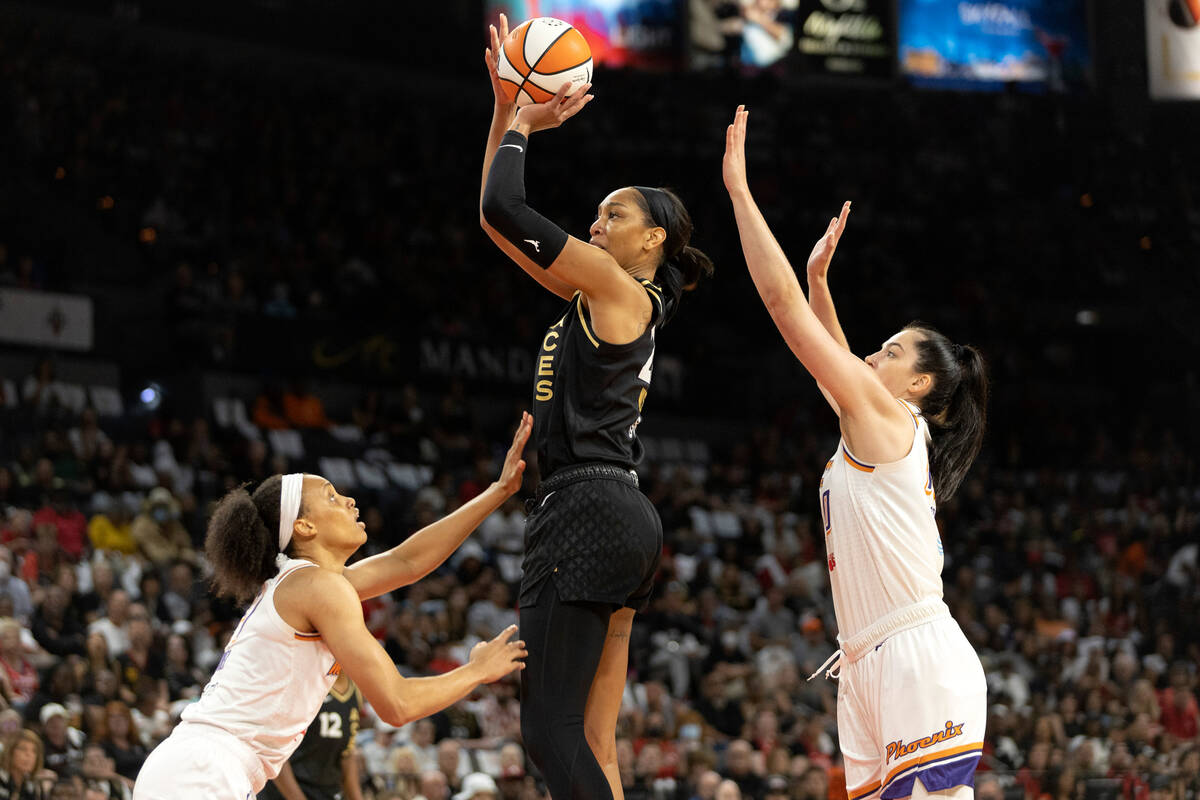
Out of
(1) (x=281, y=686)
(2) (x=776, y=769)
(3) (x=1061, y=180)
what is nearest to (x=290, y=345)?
(2) (x=776, y=769)

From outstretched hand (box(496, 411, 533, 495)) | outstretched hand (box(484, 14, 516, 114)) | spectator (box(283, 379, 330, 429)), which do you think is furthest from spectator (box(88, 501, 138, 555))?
outstretched hand (box(484, 14, 516, 114))

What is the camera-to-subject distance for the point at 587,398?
4.37 m

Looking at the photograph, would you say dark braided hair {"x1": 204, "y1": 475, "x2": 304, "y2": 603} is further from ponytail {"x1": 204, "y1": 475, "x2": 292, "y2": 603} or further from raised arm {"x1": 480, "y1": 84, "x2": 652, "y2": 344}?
raised arm {"x1": 480, "y1": 84, "x2": 652, "y2": 344}

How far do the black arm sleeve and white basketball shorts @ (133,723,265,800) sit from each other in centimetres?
174

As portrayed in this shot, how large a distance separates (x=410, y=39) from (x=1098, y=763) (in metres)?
17.2

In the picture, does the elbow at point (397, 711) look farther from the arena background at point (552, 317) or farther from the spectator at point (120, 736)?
the spectator at point (120, 736)

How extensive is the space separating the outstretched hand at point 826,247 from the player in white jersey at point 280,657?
1134 mm

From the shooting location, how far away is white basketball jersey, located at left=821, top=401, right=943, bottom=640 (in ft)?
13.7

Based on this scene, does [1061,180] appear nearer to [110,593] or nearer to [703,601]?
[703,601]

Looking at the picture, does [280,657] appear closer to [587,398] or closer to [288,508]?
[288,508]

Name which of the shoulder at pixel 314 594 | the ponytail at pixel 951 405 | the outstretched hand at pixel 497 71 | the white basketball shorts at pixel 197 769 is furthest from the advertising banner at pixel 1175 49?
the white basketball shorts at pixel 197 769

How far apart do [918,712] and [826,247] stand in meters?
1.60

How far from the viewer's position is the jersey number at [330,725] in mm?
7355

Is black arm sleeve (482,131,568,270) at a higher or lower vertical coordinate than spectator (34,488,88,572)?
higher
